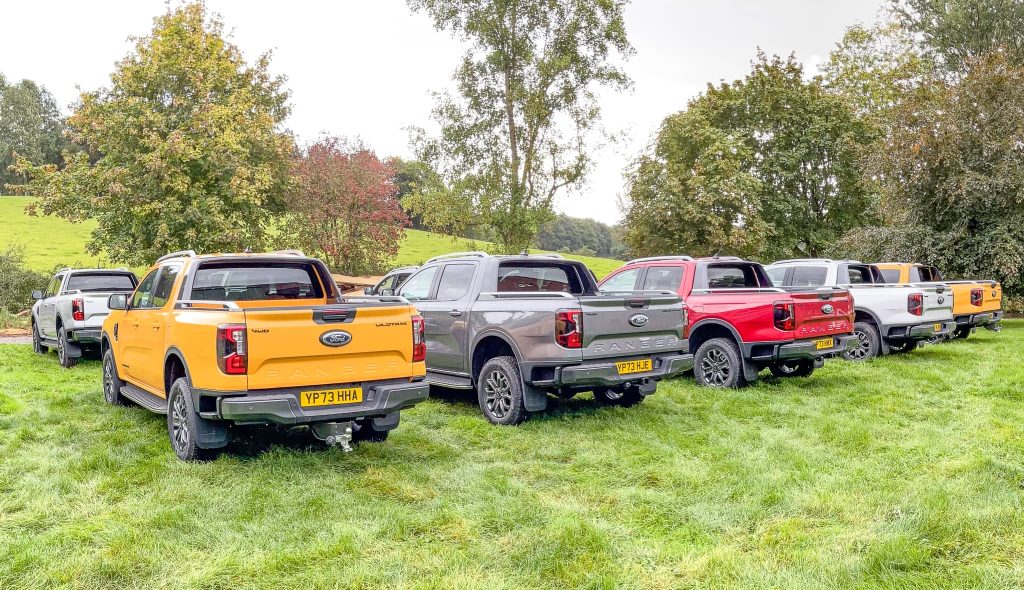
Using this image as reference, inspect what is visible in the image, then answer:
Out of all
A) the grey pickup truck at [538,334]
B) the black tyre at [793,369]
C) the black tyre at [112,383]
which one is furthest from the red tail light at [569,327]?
the black tyre at [112,383]

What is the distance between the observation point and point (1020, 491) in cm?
482

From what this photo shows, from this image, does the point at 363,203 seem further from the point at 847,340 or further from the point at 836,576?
the point at 836,576

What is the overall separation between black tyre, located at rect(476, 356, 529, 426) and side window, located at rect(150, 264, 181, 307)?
3.14 meters

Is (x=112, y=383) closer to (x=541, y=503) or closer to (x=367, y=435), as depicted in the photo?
(x=367, y=435)

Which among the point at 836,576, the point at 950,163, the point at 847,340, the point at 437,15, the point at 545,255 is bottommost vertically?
the point at 836,576

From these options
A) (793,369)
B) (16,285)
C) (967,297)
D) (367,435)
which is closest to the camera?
(367,435)

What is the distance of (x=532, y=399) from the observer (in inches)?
280

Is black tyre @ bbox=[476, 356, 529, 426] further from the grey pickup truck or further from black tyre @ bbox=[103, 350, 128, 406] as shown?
black tyre @ bbox=[103, 350, 128, 406]

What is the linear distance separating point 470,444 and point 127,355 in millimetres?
3697

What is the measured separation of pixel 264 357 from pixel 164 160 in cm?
1659

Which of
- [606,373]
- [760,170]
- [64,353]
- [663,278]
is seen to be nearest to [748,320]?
[663,278]

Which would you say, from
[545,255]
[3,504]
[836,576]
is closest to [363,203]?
[545,255]

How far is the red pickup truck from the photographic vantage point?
29.7 feet

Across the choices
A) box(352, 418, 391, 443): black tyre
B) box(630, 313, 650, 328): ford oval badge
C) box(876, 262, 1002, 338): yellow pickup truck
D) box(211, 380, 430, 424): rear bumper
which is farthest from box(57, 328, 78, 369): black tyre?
box(876, 262, 1002, 338): yellow pickup truck
